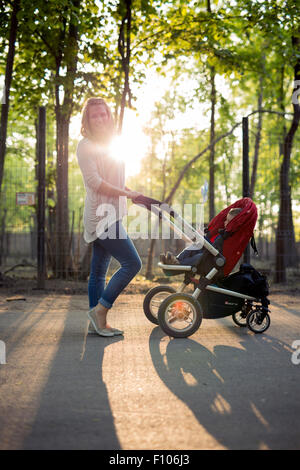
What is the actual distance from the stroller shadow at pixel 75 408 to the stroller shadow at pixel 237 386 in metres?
0.51

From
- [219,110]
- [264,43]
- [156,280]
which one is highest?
[264,43]

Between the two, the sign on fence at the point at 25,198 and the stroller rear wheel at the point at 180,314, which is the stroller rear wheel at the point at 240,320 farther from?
the sign on fence at the point at 25,198

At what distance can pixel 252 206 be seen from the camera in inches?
207

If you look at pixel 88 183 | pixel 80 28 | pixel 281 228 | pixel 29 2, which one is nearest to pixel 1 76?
pixel 80 28

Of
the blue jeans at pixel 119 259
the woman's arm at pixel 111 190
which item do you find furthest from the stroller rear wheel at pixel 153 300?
the woman's arm at pixel 111 190

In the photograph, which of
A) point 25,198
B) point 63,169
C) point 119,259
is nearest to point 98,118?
point 119,259

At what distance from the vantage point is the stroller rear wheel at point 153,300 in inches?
216

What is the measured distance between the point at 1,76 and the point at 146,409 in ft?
36.6

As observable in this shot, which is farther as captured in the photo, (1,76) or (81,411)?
(1,76)

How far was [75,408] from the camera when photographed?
A: 2.92 m

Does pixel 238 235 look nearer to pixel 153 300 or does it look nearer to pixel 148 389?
pixel 153 300

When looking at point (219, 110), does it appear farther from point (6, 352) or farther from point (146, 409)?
point (146, 409)

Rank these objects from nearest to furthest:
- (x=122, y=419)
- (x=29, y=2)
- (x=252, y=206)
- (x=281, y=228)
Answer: (x=122, y=419) < (x=252, y=206) < (x=29, y=2) < (x=281, y=228)

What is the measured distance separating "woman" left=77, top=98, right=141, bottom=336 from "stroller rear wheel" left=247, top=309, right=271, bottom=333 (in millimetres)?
1325
